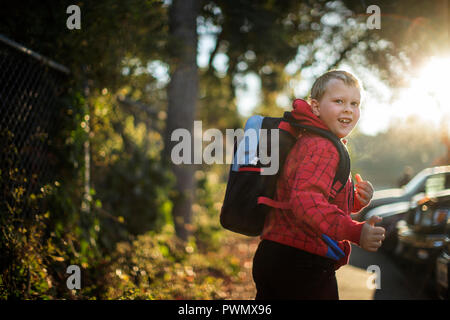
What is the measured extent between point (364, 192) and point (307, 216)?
630mm

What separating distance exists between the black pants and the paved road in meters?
2.84

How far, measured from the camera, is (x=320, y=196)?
174 cm

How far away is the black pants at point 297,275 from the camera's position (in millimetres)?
1921

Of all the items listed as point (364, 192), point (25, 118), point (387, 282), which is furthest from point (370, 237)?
point (387, 282)

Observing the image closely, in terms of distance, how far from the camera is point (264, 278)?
2000 mm

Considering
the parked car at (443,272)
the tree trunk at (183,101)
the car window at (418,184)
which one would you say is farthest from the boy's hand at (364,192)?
the tree trunk at (183,101)

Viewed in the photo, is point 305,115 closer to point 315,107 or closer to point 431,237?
point 315,107

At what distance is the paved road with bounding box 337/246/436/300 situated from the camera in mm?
4582

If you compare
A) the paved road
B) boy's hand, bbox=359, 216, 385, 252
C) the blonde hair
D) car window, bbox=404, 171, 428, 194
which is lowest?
the paved road

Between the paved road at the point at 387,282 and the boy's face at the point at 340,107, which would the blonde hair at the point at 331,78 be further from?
the paved road at the point at 387,282

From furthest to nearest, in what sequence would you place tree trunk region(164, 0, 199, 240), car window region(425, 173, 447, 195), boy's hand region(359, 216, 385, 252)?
tree trunk region(164, 0, 199, 240) < car window region(425, 173, 447, 195) < boy's hand region(359, 216, 385, 252)

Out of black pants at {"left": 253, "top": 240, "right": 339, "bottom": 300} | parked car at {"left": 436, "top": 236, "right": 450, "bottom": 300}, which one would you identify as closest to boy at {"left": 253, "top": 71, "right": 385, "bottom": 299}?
black pants at {"left": 253, "top": 240, "right": 339, "bottom": 300}

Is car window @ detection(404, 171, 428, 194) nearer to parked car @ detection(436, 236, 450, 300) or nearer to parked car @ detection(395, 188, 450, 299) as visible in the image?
parked car @ detection(395, 188, 450, 299)
